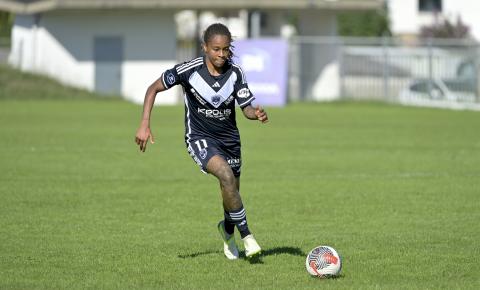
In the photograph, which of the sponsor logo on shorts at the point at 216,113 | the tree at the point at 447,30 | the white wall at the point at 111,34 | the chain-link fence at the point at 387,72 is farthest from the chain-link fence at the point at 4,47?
the sponsor logo on shorts at the point at 216,113

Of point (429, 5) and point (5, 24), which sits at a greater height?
point (429, 5)

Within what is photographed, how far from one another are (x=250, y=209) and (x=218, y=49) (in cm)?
448

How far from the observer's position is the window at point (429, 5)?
7094cm

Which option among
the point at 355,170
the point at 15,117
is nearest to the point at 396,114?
the point at 15,117

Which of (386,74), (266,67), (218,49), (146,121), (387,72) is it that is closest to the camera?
(218,49)

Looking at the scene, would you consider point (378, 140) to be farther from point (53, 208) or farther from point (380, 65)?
point (380, 65)

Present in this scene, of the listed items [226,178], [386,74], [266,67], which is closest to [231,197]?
[226,178]

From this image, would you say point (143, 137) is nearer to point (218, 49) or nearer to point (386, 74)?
point (218, 49)

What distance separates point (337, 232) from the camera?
449 inches

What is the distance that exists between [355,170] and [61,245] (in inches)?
339

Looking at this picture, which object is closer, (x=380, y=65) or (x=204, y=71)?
(x=204, y=71)

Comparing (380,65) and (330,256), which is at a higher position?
(380,65)

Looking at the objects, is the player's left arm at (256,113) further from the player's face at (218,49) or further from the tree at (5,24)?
the tree at (5,24)

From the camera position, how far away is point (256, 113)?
913 centimetres
